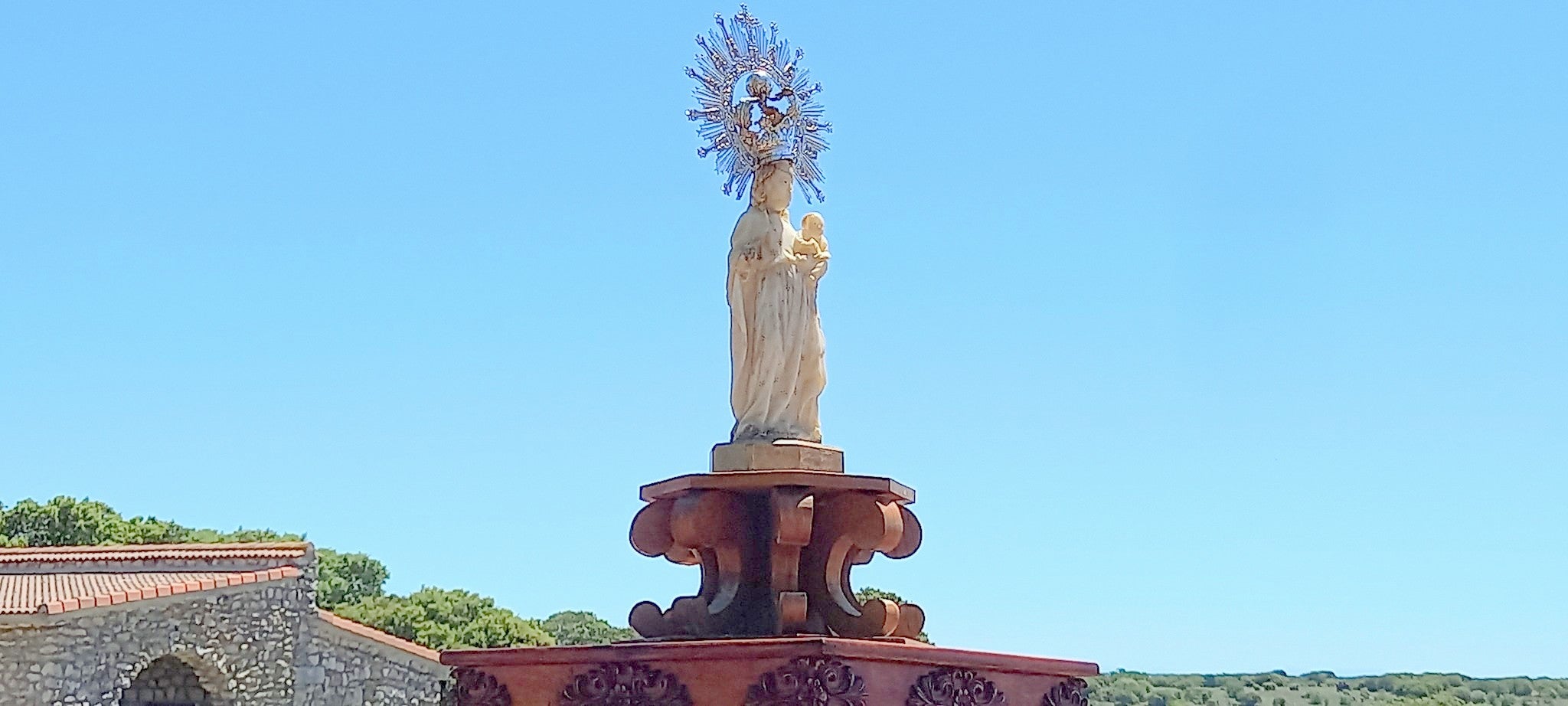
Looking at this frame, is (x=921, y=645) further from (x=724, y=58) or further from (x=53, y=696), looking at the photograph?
(x=53, y=696)

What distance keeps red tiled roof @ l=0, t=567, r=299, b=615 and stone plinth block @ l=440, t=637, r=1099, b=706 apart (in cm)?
1726

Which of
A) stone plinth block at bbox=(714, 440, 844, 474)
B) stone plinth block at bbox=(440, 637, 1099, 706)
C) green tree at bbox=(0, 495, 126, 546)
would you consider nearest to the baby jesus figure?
stone plinth block at bbox=(714, 440, 844, 474)

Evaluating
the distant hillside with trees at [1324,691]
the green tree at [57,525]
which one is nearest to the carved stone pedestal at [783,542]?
the green tree at [57,525]

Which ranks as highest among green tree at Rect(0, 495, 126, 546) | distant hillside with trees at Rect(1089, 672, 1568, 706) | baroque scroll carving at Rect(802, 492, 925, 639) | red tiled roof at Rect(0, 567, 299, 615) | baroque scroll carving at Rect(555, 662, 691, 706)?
green tree at Rect(0, 495, 126, 546)

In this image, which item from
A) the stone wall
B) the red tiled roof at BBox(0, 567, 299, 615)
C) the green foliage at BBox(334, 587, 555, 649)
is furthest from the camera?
the green foliage at BBox(334, 587, 555, 649)

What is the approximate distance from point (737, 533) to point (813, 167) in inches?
56.7

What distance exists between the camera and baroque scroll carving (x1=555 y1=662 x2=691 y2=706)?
6301 millimetres

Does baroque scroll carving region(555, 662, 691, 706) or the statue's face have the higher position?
the statue's face

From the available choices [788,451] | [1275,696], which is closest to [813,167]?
[788,451]

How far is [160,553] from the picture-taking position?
26438 mm

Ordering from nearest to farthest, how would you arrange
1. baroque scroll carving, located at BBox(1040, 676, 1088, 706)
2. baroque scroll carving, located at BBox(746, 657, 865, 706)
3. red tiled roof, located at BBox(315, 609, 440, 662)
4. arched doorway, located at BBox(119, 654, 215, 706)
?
baroque scroll carving, located at BBox(746, 657, 865, 706) → baroque scroll carving, located at BBox(1040, 676, 1088, 706) → arched doorway, located at BBox(119, 654, 215, 706) → red tiled roof, located at BBox(315, 609, 440, 662)

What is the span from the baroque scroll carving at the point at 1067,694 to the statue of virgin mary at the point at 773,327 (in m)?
1.20

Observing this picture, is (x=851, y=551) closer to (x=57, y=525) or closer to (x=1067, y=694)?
(x=1067, y=694)

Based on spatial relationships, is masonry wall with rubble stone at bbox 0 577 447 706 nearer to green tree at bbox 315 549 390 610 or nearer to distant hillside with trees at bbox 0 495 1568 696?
distant hillside with trees at bbox 0 495 1568 696
